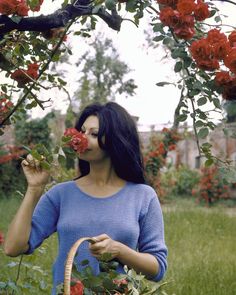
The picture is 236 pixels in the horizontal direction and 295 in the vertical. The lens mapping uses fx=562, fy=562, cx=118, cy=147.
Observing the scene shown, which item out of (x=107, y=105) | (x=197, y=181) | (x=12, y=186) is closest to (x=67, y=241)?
(x=107, y=105)

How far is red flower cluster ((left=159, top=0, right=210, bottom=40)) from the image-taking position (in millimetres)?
1635

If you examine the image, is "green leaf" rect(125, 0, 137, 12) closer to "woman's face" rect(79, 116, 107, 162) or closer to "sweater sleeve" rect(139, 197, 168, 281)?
"woman's face" rect(79, 116, 107, 162)

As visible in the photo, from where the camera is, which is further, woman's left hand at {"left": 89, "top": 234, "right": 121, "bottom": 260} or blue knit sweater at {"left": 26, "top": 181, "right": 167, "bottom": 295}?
blue knit sweater at {"left": 26, "top": 181, "right": 167, "bottom": 295}

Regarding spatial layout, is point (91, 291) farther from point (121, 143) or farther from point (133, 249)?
point (121, 143)

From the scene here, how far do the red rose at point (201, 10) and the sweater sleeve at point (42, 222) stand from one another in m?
0.90

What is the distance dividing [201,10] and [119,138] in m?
0.62

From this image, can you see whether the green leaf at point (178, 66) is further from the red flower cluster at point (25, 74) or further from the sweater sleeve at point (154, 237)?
the red flower cluster at point (25, 74)

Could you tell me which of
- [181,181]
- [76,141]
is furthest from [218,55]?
[181,181]

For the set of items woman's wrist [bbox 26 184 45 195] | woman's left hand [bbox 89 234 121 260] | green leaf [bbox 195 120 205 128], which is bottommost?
A: woman's left hand [bbox 89 234 121 260]

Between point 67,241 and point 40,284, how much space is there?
0.66 meters

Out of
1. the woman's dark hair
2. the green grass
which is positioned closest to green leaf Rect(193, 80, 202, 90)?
the woman's dark hair

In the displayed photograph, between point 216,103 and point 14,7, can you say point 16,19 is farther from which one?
point 216,103

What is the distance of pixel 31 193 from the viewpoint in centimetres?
189

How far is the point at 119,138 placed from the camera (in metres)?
2.09
